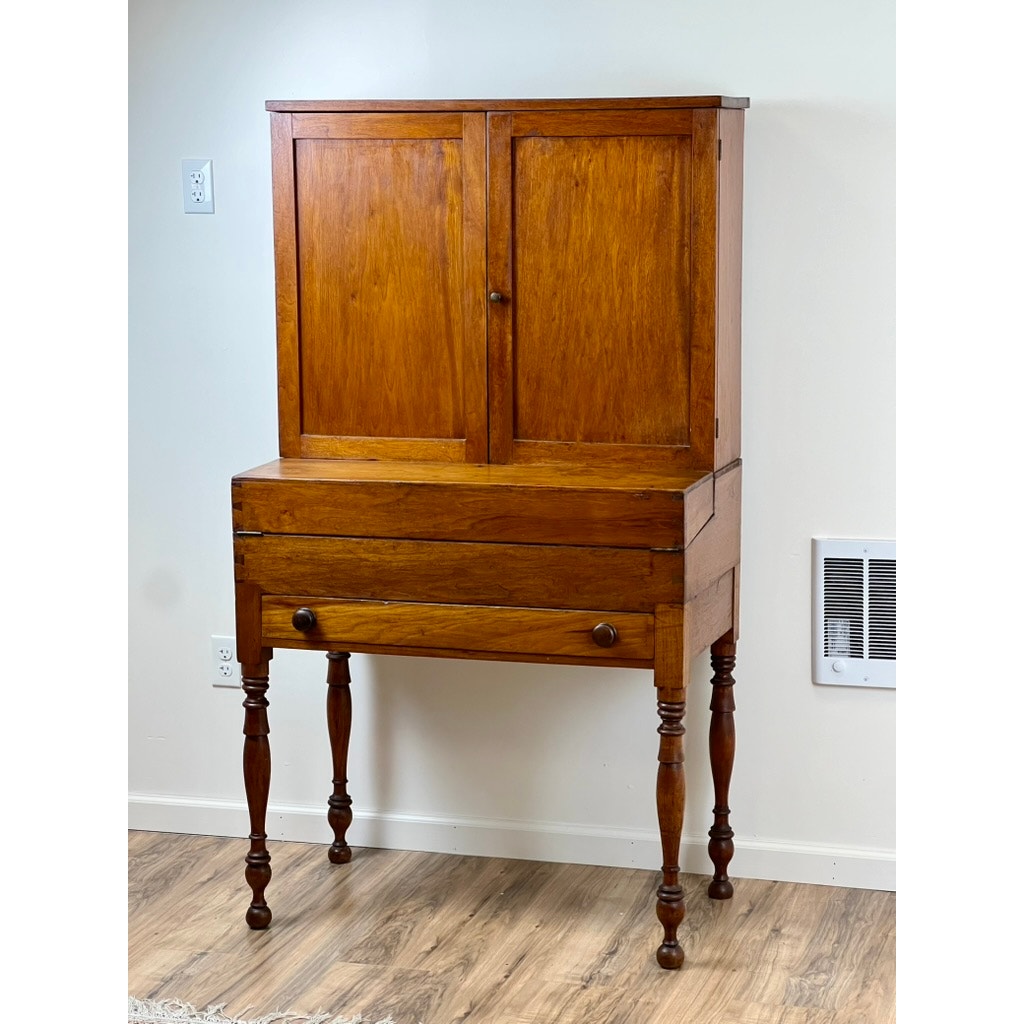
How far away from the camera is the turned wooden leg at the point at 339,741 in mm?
2781

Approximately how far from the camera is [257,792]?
247 cm

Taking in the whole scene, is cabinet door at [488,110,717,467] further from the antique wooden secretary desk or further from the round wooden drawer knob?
the round wooden drawer knob

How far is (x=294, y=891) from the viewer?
2648 mm

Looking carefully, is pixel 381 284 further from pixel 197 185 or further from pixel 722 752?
pixel 722 752

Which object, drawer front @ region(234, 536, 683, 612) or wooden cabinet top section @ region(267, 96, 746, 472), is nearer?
drawer front @ region(234, 536, 683, 612)

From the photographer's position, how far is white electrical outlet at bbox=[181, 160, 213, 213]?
2793 mm

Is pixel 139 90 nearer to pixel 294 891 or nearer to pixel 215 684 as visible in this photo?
pixel 215 684

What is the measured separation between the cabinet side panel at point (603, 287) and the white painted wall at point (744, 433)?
271 millimetres

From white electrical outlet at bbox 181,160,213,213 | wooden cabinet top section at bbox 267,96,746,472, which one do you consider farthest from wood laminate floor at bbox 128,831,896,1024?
white electrical outlet at bbox 181,160,213,213

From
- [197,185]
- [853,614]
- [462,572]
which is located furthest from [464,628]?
[197,185]

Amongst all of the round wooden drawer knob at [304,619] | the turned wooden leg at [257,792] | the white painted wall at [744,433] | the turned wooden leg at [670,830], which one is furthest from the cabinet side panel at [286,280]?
the turned wooden leg at [670,830]

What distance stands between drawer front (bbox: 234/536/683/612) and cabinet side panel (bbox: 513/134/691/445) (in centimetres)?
32

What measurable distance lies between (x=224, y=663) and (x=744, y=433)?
4.12ft
